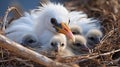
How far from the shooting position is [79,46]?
303cm

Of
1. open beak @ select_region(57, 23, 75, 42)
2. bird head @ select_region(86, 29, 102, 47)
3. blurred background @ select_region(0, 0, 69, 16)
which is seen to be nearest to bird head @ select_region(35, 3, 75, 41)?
open beak @ select_region(57, 23, 75, 42)

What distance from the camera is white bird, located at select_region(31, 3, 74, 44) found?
2.96 meters

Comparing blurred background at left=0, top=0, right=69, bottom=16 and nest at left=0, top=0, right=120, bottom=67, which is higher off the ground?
blurred background at left=0, top=0, right=69, bottom=16

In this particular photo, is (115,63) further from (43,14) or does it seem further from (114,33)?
(43,14)

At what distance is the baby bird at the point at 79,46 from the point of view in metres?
3.00

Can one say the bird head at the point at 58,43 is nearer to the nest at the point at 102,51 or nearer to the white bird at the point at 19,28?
the nest at the point at 102,51

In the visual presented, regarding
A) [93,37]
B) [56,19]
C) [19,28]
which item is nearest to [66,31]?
[56,19]

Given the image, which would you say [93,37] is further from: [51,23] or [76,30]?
[51,23]

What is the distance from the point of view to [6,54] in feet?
9.31

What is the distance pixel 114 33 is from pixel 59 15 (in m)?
0.49

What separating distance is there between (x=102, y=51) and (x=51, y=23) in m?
0.42

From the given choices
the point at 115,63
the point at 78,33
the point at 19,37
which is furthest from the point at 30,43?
the point at 115,63

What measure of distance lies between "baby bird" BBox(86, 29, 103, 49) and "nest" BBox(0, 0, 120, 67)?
4 cm

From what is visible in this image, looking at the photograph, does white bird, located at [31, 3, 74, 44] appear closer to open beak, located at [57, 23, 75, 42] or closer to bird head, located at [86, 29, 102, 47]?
open beak, located at [57, 23, 75, 42]
